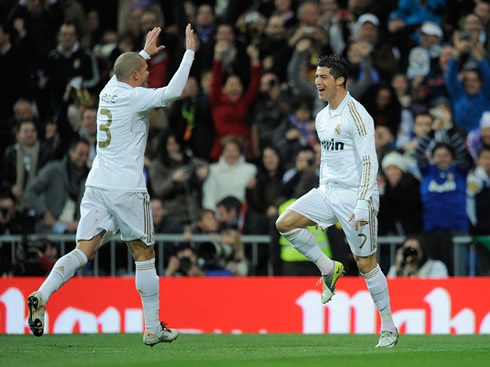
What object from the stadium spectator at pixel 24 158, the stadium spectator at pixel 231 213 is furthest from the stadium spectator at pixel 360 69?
the stadium spectator at pixel 24 158

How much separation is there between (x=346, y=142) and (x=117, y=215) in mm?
2264

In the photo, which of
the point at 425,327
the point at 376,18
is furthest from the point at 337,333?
the point at 376,18

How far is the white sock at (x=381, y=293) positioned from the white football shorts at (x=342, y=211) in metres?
0.21

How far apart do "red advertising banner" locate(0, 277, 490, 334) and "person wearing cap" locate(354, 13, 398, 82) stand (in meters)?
4.51

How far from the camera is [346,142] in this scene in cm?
1130

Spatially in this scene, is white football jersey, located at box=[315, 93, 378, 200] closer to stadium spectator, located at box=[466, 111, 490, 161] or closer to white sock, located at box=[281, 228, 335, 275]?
white sock, located at box=[281, 228, 335, 275]

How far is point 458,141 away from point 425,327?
9.22ft

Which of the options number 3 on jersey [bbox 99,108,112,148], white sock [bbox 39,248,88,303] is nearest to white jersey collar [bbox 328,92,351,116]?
number 3 on jersey [bbox 99,108,112,148]

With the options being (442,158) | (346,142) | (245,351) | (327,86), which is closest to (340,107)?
(327,86)

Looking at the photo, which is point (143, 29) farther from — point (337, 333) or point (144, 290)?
point (144, 290)

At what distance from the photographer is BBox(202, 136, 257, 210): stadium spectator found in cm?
1708

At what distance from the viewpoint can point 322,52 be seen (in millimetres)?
18281

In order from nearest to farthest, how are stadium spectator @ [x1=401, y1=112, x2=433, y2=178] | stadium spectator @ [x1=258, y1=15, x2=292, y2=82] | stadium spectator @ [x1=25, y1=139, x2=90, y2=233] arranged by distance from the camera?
stadium spectator @ [x1=401, y1=112, x2=433, y2=178] < stadium spectator @ [x1=25, y1=139, x2=90, y2=233] < stadium spectator @ [x1=258, y1=15, x2=292, y2=82]

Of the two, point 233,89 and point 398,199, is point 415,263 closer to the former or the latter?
point 398,199
